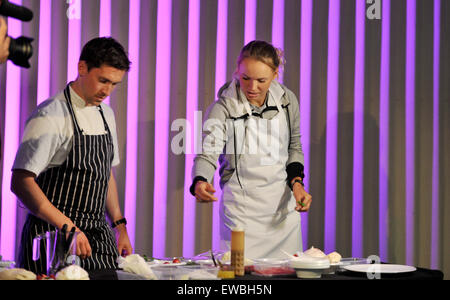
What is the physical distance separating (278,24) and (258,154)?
0.93 m

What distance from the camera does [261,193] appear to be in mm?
2541

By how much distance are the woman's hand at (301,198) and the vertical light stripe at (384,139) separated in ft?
2.97

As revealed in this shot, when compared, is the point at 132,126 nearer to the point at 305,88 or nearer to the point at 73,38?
the point at 73,38

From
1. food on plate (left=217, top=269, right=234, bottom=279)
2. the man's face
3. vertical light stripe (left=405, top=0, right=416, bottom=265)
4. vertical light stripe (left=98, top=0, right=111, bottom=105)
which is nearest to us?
food on plate (left=217, top=269, right=234, bottom=279)

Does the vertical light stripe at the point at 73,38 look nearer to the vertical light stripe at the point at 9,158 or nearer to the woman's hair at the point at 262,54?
the vertical light stripe at the point at 9,158

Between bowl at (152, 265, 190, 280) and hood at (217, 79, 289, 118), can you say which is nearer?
bowl at (152, 265, 190, 280)

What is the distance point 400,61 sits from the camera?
126 inches

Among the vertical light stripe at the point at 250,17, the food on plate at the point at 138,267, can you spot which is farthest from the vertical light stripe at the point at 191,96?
the food on plate at the point at 138,267

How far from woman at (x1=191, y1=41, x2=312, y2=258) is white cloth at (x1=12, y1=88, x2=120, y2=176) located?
1.84 feet

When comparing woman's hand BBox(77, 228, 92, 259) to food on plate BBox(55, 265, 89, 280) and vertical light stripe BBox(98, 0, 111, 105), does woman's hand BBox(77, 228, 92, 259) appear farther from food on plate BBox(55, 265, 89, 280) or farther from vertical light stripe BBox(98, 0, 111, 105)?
vertical light stripe BBox(98, 0, 111, 105)

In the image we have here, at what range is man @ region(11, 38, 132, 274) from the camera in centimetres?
200

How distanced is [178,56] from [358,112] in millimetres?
1024

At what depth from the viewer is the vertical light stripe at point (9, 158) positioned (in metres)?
2.85

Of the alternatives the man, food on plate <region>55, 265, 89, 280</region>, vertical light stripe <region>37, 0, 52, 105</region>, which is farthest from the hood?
food on plate <region>55, 265, 89, 280</region>
